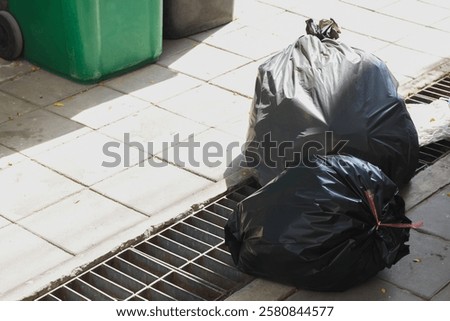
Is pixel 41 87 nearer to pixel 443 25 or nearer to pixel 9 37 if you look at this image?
pixel 9 37

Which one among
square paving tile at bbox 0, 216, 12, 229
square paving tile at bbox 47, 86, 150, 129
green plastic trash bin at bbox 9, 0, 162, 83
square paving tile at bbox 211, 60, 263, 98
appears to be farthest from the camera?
square paving tile at bbox 211, 60, 263, 98

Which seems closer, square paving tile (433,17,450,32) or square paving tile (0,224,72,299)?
square paving tile (0,224,72,299)

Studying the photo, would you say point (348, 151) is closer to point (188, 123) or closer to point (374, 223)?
point (374, 223)

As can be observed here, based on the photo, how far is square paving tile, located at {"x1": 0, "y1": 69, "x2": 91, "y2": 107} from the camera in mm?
6399

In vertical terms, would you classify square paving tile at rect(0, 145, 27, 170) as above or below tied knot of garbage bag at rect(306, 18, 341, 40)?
below

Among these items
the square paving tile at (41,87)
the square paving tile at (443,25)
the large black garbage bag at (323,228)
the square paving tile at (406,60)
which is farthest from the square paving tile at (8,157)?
the square paving tile at (443,25)

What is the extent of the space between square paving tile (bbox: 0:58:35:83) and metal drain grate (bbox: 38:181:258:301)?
2329mm

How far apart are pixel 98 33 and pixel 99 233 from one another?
1990 mm

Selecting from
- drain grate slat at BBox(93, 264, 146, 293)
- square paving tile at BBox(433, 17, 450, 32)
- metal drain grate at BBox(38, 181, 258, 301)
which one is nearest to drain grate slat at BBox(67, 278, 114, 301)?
metal drain grate at BBox(38, 181, 258, 301)

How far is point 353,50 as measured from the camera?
546 cm

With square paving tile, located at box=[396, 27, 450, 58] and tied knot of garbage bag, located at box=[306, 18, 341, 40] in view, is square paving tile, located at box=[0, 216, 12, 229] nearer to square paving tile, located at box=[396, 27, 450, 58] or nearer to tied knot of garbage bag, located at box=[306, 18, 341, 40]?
tied knot of garbage bag, located at box=[306, 18, 341, 40]

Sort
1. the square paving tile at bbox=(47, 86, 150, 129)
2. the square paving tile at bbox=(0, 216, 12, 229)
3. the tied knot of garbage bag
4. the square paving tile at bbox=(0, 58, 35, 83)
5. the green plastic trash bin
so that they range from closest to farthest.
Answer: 1. the square paving tile at bbox=(0, 216, 12, 229)
2. the tied knot of garbage bag
3. the square paving tile at bbox=(47, 86, 150, 129)
4. the green plastic trash bin
5. the square paving tile at bbox=(0, 58, 35, 83)

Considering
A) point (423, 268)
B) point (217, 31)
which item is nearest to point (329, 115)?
point (423, 268)
